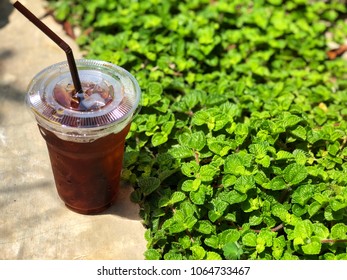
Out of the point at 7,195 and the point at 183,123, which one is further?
the point at 183,123

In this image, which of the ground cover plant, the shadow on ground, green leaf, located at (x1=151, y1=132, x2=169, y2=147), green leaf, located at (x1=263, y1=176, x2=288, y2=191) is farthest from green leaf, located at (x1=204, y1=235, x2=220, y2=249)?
the shadow on ground

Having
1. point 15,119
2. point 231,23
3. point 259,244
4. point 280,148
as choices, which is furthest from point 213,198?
point 231,23

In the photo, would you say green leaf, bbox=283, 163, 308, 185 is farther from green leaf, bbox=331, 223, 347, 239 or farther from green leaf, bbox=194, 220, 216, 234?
green leaf, bbox=194, 220, 216, 234

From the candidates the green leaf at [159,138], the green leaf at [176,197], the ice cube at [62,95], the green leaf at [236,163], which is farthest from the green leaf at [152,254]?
the ice cube at [62,95]

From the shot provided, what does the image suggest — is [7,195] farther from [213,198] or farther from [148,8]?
[148,8]

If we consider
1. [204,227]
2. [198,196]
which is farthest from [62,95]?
[204,227]

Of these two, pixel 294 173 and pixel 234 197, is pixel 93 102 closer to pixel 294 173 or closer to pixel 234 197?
pixel 234 197

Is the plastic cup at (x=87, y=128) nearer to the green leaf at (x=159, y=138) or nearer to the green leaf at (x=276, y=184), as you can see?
the green leaf at (x=159, y=138)
